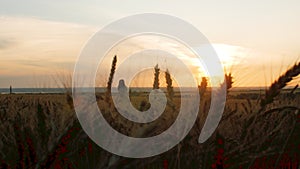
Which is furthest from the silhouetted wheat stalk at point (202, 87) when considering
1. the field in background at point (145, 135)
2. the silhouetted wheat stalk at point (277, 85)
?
the silhouetted wheat stalk at point (277, 85)

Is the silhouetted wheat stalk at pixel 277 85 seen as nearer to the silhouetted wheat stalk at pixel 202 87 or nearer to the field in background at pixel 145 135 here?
the field in background at pixel 145 135

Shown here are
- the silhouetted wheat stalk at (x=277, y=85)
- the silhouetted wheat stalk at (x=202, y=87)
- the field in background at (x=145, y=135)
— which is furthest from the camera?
the silhouetted wheat stalk at (x=202, y=87)

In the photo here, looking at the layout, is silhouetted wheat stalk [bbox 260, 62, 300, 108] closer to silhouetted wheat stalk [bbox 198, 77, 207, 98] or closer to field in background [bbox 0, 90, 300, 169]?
field in background [bbox 0, 90, 300, 169]

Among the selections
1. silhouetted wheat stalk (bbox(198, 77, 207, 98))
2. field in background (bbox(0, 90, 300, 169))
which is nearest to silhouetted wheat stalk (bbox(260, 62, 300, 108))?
field in background (bbox(0, 90, 300, 169))

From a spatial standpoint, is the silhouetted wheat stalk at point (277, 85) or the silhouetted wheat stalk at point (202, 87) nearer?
the silhouetted wheat stalk at point (277, 85)

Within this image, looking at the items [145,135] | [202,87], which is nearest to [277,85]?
[202,87]

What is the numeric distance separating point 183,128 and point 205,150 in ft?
0.76

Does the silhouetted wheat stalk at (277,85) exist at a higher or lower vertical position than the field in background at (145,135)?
higher

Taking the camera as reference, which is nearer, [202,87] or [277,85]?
[277,85]

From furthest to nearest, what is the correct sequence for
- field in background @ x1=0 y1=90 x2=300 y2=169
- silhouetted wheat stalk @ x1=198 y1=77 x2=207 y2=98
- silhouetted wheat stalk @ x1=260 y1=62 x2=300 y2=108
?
silhouetted wheat stalk @ x1=198 y1=77 x2=207 y2=98
silhouetted wheat stalk @ x1=260 y1=62 x2=300 y2=108
field in background @ x1=0 y1=90 x2=300 y2=169

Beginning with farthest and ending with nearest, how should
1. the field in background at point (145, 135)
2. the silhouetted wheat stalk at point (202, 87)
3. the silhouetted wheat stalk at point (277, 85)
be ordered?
the silhouetted wheat stalk at point (202, 87) → the silhouetted wheat stalk at point (277, 85) → the field in background at point (145, 135)

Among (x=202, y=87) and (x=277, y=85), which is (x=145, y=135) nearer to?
(x=277, y=85)

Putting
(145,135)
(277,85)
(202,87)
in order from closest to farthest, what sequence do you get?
(145,135) → (277,85) → (202,87)

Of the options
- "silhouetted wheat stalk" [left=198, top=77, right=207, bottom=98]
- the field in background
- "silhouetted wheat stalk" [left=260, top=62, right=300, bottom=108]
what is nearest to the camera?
the field in background
